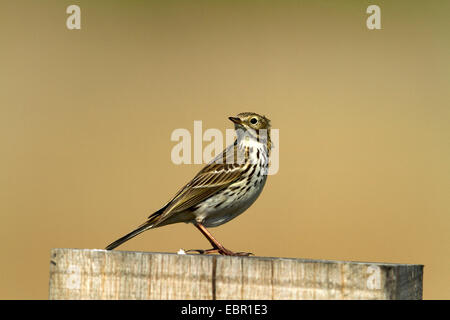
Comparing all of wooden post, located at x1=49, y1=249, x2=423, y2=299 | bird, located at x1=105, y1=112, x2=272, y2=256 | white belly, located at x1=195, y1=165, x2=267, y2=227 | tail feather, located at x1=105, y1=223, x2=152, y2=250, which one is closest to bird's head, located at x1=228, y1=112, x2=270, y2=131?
bird, located at x1=105, y1=112, x2=272, y2=256

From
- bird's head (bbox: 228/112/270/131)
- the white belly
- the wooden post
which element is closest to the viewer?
the wooden post

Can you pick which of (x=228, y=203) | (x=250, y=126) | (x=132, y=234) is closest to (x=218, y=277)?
(x=132, y=234)

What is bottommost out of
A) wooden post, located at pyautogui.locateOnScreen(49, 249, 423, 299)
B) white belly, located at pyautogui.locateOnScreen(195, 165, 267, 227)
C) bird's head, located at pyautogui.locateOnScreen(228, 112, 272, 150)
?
wooden post, located at pyautogui.locateOnScreen(49, 249, 423, 299)

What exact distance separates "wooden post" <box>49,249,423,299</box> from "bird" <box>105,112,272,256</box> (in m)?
1.52

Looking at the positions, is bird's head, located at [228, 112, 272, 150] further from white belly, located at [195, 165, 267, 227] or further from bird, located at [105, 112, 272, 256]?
white belly, located at [195, 165, 267, 227]

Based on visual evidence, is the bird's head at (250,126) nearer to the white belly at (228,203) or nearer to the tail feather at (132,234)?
the white belly at (228,203)

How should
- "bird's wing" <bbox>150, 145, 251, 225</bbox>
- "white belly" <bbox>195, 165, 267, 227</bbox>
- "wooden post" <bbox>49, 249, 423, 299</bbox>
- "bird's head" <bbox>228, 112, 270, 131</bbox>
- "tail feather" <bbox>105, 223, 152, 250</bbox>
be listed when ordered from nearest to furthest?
"wooden post" <bbox>49, 249, 423, 299</bbox>
"tail feather" <bbox>105, 223, 152, 250</bbox>
"bird's wing" <bbox>150, 145, 251, 225</bbox>
"white belly" <bbox>195, 165, 267, 227</bbox>
"bird's head" <bbox>228, 112, 270, 131</bbox>

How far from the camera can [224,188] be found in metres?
5.99

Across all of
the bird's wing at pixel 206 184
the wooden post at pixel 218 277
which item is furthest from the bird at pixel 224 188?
the wooden post at pixel 218 277

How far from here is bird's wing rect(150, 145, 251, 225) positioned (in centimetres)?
582

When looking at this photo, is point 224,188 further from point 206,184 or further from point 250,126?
point 250,126

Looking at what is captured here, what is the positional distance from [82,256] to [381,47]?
1191cm

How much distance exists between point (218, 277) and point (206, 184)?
2.18 metres

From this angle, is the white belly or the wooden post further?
the white belly
